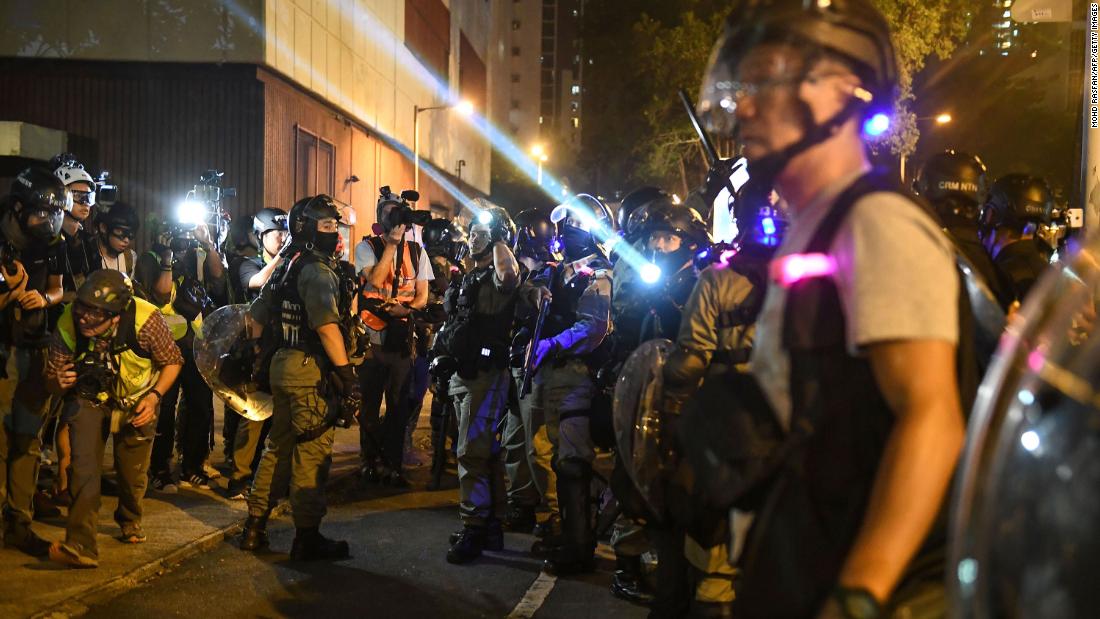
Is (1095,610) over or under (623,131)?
under

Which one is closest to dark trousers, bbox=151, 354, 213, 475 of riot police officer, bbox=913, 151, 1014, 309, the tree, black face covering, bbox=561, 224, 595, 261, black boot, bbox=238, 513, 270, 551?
black boot, bbox=238, 513, 270, 551

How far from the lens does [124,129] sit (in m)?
20.4

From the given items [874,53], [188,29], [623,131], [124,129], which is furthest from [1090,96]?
[623,131]

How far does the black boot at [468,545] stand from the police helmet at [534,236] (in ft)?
6.90

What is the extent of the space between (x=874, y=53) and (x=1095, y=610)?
4.08 feet

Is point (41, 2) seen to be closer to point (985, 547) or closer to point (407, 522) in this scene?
point (407, 522)

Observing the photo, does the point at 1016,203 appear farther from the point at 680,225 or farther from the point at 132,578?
the point at 132,578

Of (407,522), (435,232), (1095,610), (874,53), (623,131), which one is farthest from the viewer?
(623,131)

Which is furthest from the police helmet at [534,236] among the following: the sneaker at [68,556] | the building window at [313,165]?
the building window at [313,165]

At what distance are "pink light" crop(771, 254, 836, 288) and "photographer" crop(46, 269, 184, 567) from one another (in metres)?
5.51

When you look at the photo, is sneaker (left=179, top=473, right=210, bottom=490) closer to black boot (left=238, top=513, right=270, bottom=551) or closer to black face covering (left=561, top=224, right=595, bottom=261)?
black boot (left=238, top=513, right=270, bottom=551)

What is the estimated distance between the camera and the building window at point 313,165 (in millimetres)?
22844

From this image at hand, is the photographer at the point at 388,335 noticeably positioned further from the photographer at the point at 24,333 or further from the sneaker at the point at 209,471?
the photographer at the point at 24,333

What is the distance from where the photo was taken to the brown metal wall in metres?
20.1
